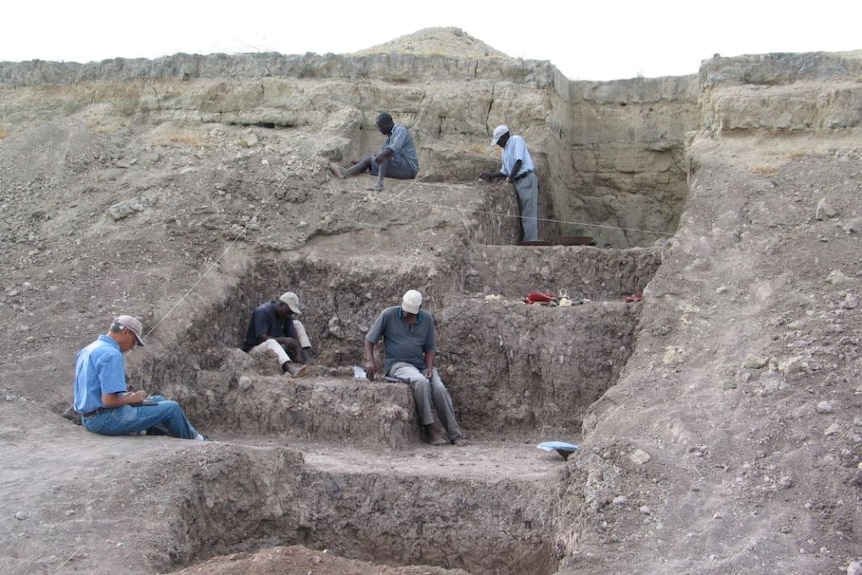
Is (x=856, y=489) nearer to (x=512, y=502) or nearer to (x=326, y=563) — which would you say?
(x=512, y=502)

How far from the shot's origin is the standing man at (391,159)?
38.3 feet

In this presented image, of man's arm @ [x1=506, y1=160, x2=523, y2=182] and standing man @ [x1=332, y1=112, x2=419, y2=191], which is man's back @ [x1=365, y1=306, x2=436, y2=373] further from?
man's arm @ [x1=506, y1=160, x2=523, y2=182]

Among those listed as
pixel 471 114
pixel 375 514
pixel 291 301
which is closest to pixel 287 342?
pixel 291 301

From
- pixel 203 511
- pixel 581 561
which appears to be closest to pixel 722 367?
pixel 581 561

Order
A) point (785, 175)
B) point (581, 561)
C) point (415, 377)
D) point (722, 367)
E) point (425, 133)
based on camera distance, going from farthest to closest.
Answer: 1. point (425, 133)
2. point (785, 175)
3. point (415, 377)
4. point (722, 367)
5. point (581, 561)

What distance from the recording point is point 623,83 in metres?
13.3

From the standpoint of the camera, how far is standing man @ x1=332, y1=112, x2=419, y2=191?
11.7 meters

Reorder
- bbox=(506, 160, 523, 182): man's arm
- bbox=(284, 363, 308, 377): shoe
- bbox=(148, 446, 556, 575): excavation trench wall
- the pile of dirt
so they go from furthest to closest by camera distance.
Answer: the pile of dirt
bbox=(506, 160, 523, 182): man's arm
bbox=(284, 363, 308, 377): shoe
bbox=(148, 446, 556, 575): excavation trench wall

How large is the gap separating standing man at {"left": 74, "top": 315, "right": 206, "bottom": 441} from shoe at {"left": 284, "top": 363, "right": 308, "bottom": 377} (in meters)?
1.62

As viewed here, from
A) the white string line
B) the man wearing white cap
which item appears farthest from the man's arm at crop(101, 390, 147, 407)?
the man wearing white cap

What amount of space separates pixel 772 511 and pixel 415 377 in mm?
3603

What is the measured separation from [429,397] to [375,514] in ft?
5.54

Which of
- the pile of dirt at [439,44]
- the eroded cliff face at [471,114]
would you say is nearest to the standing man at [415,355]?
the eroded cliff face at [471,114]

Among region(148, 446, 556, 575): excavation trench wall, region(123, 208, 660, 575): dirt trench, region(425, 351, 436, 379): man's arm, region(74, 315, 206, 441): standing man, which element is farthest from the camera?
region(425, 351, 436, 379): man's arm
